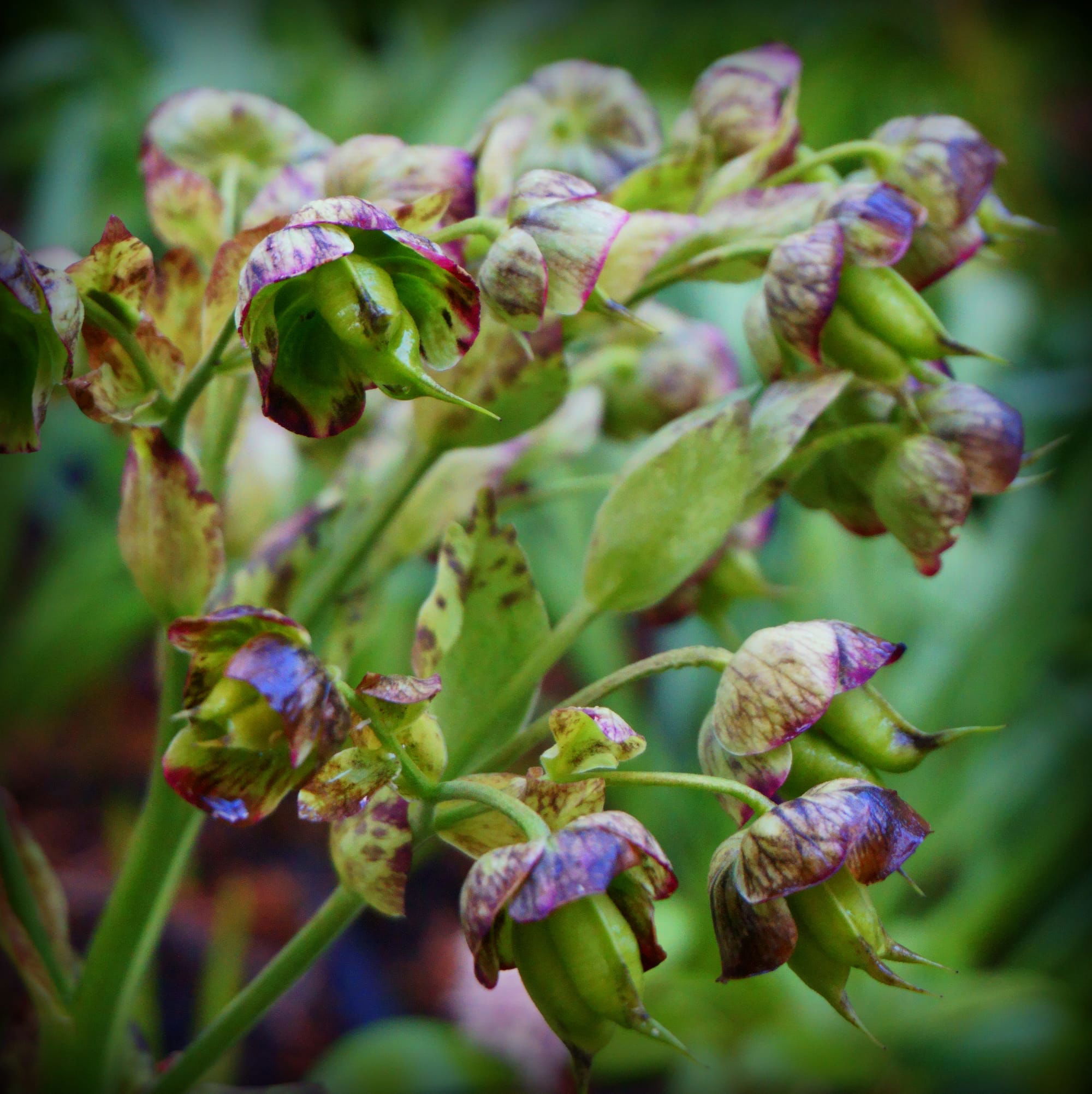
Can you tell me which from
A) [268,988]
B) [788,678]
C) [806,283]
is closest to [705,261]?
[806,283]

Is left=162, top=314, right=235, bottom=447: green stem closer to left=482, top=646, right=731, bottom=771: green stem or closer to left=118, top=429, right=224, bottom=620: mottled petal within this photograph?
left=118, top=429, right=224, bottom=620: mottled petal

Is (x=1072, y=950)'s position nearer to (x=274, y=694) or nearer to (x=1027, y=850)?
(x=1027, y=850)

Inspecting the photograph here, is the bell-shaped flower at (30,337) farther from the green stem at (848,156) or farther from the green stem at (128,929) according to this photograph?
the green stem at (848,156)

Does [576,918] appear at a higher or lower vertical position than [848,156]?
lower

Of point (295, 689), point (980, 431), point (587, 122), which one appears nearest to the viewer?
point (295, 689)

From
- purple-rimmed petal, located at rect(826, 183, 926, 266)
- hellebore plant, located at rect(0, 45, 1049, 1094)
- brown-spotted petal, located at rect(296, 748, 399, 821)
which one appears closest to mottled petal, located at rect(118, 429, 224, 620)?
hellebore plant, located at rect(0, 45, 1049, 1094)

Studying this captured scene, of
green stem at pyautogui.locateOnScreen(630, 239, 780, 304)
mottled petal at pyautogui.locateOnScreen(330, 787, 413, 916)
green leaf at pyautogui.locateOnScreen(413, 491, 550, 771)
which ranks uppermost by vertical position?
green stem at pyautogui.locateOnScreen(630, 239, 780, 304)

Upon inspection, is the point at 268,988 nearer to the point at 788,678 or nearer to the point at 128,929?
the point at 128,929
